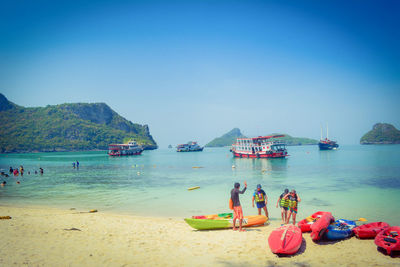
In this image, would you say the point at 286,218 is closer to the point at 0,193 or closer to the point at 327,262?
the point at 327,262

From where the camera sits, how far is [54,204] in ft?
59.3

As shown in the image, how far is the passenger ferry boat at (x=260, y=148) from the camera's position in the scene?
2492 inches

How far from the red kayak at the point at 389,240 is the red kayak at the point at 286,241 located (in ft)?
7.72

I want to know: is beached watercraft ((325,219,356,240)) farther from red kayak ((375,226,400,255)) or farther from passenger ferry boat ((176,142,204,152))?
passenger ferry boat ((176,142,204,152))

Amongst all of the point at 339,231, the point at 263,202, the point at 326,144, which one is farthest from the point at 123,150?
the point at 339,231

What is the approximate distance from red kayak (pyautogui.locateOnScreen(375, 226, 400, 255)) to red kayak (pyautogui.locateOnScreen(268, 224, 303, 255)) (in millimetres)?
2352

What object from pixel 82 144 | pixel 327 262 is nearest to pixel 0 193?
pixel 327 262

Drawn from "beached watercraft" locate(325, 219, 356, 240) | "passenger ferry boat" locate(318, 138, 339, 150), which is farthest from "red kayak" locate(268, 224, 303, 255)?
"passenger ferry boat" locate(318, 138, 339, 150)

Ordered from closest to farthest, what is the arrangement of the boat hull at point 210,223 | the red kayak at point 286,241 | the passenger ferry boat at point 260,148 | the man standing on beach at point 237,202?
the red kayak at point 286,241 → the man standing on beach at point 237,202 → the boat hull at point 210,223 → the passenger ferry boat at point 260,148

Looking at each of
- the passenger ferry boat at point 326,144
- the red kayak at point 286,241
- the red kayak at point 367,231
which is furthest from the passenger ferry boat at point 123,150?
the red kayak at point 367,231

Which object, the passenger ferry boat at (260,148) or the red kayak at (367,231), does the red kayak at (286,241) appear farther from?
the passenger ferry boat at (260,148)

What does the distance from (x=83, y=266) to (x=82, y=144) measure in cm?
21027

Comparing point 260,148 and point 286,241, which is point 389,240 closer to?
point 286,241

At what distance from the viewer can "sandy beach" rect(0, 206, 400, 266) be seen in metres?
6.98
